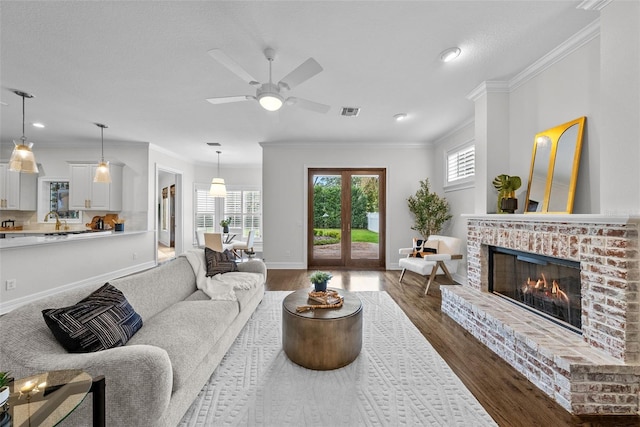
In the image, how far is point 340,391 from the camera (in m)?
1.90

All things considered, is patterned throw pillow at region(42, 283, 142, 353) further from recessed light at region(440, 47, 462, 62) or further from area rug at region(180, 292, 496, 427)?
recessed light at region(440, 47, 462, 62)

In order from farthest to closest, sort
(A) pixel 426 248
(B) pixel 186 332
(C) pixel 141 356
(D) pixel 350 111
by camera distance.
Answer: (A) pixel 426 248, (D) pixel 350 111, (B) pixel 186 332, (C) pixel 141 356

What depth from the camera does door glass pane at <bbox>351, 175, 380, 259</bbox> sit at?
5969 mm

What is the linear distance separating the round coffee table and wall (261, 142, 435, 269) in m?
3.61

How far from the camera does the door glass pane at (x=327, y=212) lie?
5.96 metres

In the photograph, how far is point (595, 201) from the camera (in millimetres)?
2268

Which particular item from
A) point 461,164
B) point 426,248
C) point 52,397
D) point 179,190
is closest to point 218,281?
point 52,397

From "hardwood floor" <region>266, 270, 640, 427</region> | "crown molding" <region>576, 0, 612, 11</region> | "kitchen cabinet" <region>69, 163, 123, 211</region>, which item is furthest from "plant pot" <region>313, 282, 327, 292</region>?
"kitchen cabinet" <region>69, 163, 123, 211</region>

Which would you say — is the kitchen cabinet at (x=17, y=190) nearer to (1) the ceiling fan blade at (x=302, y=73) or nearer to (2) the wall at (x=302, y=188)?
(2) the wall at (x=302, y=188)

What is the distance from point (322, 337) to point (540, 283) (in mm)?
2178

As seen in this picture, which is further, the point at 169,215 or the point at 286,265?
the point at 169,215

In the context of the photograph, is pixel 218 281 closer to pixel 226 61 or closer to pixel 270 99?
Answer: pixel 270 99

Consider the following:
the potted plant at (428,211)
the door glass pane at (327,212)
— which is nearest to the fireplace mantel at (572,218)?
the potted plant at (428,211)

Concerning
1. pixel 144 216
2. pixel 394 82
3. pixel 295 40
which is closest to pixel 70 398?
pixel 295 40
